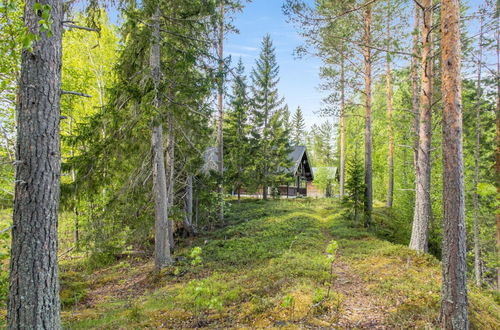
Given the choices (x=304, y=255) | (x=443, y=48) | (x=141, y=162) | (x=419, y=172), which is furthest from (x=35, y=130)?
(x=419, y=172)

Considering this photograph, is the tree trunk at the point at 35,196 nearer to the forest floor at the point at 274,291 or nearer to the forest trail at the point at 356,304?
the forest floor at the point at 274,291

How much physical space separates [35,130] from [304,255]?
813 centimetres

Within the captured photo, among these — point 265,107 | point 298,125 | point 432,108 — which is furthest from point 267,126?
point 298,125

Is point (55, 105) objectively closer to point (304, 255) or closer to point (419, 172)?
point (304, 255)

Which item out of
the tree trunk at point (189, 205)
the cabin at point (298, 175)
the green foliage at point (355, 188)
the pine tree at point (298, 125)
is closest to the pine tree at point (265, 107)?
the cabin at point (298, 175)

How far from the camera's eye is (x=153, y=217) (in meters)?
9.99

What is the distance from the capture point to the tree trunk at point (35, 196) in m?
3.12

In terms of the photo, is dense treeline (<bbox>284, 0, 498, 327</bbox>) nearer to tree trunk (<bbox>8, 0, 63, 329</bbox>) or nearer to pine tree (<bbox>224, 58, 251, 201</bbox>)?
tree trunk (<bbox>8, 0, 63, 329</bbox>)

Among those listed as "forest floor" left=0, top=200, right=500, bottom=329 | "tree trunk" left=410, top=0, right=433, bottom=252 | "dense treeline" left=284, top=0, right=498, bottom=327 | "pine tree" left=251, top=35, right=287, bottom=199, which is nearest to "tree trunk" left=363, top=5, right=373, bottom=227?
"dense treeline" left=284, top=0, right=498, bottom=327

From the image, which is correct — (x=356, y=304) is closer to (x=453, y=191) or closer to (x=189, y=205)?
(x=453, y=191)

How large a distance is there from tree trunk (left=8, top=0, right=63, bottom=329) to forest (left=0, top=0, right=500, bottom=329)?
16mm

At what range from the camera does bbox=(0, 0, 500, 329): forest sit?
328cm

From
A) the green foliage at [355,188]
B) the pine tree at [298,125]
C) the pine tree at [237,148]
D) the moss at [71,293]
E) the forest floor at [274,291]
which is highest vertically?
the pine tree at [298,125]

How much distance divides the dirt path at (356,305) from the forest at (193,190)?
48mm
